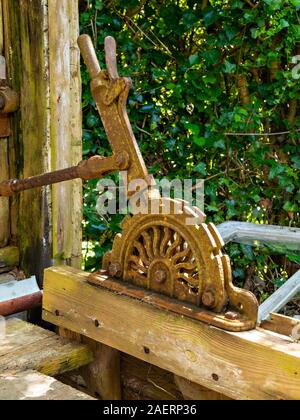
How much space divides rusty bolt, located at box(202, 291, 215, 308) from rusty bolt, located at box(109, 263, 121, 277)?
1.07ft

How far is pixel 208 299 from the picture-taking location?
57.0 inches

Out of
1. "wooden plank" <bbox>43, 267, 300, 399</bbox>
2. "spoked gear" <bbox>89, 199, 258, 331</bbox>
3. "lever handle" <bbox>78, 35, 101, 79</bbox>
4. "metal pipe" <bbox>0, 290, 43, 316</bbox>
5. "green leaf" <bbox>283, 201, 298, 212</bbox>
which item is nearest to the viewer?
"wooden plank" <bbox>43, 267, 300, 399</bbox>

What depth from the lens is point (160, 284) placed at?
5.20ft

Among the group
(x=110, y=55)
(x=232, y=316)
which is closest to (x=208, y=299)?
(x=232, y=316)

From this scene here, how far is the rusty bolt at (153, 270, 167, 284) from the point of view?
5.12 ft

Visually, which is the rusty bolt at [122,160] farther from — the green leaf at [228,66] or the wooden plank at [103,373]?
the green leaf at [228,66]

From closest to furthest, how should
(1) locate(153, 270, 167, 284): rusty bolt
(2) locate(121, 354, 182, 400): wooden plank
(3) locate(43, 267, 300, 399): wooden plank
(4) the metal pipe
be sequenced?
1. (3) locate(43, 267, 300, 399): wooden plank
2. (1) locate(153, 270, 167, 284): rusty bolt
3. (2) locate(121, 354, 182, 400): wooden plank
4. (4) the metal pipe

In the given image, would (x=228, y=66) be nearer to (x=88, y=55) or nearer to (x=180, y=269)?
(x=88, y=55)

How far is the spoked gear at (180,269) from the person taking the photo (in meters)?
1.43

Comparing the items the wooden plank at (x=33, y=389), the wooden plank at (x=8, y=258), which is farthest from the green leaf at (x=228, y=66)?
the wooden plank at (x=33, y=389)

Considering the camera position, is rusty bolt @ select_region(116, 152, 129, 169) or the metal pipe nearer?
rusty bolt @ select_region(116, 152, 129, 169)

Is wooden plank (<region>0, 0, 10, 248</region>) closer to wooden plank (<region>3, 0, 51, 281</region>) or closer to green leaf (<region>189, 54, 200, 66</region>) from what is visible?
wooden plank (<region>3, 0, 51, 281</region>)

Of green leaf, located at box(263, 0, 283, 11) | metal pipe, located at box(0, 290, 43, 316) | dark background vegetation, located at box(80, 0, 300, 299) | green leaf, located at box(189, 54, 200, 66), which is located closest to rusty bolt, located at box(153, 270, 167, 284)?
metal pipe, located at box(0, 290, 43, 316)

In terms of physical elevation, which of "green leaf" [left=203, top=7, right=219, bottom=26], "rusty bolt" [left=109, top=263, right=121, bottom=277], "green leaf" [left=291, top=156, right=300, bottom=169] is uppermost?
"green leaf" [left=203, top=7, right=219, bottom=26]
